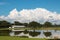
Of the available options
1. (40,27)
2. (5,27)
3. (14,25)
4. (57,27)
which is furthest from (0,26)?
(57,27)

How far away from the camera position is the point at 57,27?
209 feet

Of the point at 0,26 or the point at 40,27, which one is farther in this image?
the point at 40,27

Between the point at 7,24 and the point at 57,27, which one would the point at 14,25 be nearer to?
the point at 7,24

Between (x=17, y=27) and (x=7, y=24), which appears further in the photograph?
(x=17, y=27)

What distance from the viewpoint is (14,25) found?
205 ft

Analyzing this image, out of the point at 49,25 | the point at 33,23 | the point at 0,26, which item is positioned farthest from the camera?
the point at 33,23

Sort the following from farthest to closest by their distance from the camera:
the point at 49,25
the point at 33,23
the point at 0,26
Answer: the point at 33,23, the point at 49,25, the point at 0,26

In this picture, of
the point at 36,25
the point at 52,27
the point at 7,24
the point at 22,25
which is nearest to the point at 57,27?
the point at 52,27

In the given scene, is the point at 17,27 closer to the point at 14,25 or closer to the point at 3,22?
the point at 14,25

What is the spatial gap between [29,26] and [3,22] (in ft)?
28.8

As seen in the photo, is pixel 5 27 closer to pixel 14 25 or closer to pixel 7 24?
pixel 7 24

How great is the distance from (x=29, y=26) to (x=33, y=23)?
2821 millimetres

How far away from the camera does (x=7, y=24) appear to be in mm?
57812

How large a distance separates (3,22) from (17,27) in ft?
18.2
